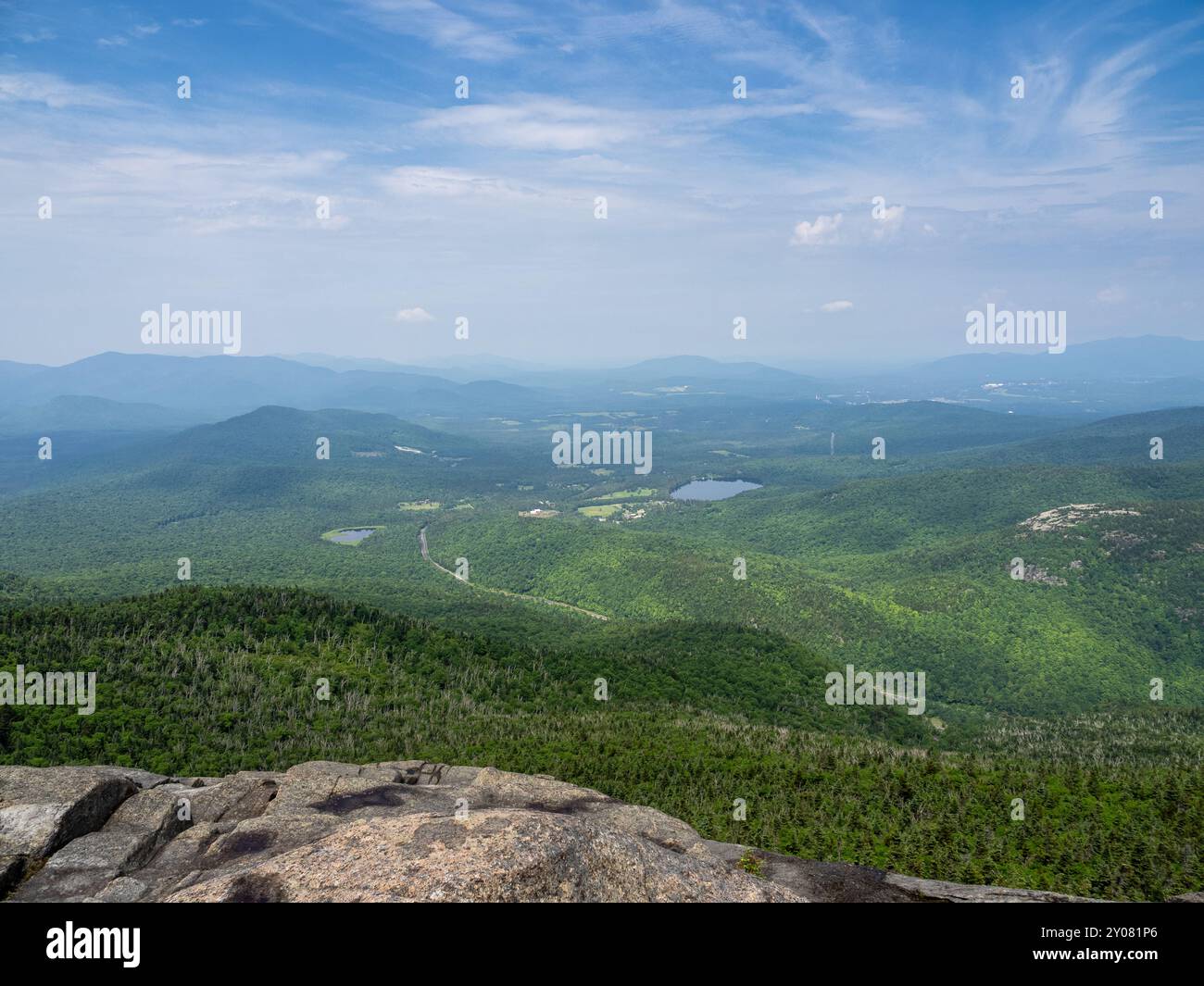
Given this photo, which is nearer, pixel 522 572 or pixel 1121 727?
pixel 1121 727

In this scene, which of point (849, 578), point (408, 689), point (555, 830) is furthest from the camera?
point (849, 578)

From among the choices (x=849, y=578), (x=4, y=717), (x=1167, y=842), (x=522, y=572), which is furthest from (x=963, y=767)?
(x=522, y=572)

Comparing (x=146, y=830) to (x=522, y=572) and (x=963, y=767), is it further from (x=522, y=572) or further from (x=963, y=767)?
(x=522, y=572)

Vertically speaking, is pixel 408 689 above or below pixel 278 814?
below

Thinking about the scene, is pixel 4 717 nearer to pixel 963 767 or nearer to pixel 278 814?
pixel 278 814

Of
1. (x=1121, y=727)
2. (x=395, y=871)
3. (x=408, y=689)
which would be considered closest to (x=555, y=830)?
(x=395, y=871)
